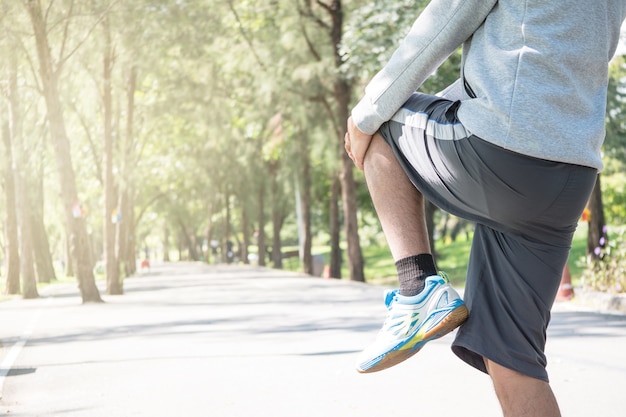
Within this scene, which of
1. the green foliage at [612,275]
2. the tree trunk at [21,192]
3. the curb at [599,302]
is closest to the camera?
the curb at [599,302]

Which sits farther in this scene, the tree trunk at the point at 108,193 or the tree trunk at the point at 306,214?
the tree trunk at the point at 306,214

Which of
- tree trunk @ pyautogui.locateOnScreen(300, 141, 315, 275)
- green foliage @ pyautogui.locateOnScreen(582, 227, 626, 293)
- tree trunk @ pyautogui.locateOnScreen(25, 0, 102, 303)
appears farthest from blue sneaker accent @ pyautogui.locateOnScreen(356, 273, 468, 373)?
tree trunk @ pyautogui.locateOnScreen(300, 141, 315, 275)

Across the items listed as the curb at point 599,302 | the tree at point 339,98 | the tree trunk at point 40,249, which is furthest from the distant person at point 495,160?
the tree trunk at point 40,249

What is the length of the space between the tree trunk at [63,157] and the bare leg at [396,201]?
1870cm

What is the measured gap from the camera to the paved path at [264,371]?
5949 mm

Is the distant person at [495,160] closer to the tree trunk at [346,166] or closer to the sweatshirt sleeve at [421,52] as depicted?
the sweatshirt sleeve at [421,52]

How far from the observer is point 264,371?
25.8 feet

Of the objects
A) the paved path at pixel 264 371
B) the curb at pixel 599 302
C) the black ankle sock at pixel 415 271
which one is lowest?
the curb at pixel 599 302

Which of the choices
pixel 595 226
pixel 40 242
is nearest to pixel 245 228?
pixel 40 242

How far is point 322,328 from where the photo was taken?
12.1 metres

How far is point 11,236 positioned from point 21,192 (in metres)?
3.11

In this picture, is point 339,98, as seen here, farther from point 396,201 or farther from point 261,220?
point 261,220

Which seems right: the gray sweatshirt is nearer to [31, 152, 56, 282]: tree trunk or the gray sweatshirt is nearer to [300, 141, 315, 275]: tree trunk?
[300, 141, 315, 275]: tree trunk

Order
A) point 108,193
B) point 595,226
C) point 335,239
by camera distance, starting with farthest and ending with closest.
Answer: point 335,239, point 108,193, point 595,226
